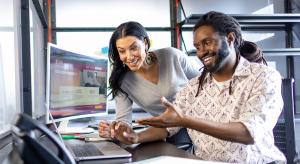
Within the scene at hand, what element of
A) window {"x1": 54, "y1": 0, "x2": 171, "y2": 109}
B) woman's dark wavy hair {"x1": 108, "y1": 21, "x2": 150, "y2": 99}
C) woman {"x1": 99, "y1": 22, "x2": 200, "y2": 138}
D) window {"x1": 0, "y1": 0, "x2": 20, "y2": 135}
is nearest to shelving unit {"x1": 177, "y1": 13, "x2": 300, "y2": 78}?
window {"x1": 54, "y1": 0, "x2": 171, "y2": 109}

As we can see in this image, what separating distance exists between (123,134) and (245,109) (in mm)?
434

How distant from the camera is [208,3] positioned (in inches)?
147

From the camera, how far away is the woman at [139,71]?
150 centimetres

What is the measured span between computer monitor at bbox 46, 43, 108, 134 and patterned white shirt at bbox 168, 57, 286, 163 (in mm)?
469

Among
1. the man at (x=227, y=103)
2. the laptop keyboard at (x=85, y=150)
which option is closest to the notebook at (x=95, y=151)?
the laptop keyboard at (x=85, y=150)

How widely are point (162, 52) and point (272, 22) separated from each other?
2.24 metres

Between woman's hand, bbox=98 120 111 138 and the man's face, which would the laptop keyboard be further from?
the man's face

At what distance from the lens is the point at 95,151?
1.02m

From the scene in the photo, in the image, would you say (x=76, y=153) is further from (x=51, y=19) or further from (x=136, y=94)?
(x=51, y=19)

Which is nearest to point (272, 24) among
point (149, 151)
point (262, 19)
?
point (262, 19)

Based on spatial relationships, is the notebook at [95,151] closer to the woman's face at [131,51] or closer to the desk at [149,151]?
the desk at [149,151]

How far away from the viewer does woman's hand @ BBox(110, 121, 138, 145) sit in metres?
1.23

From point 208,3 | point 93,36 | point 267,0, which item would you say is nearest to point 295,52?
point 267,0

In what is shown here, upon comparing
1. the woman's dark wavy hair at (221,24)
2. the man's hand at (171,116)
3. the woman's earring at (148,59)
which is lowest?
the man's hand at (171,116)
